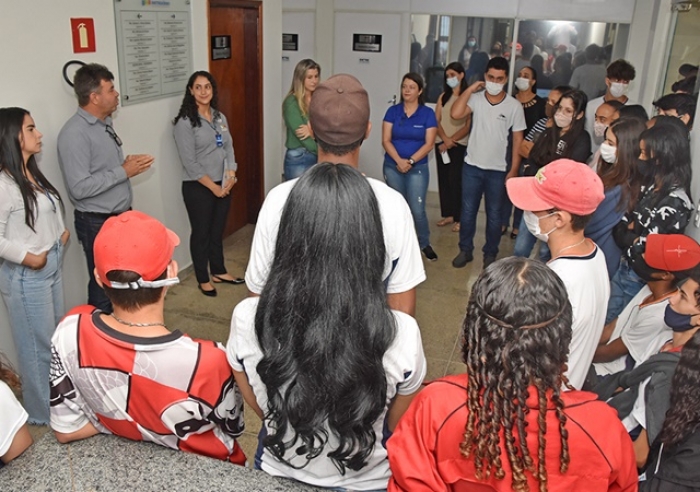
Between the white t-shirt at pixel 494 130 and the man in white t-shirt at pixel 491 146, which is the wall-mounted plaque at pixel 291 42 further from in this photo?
the white t-shirt at pixel 494 130

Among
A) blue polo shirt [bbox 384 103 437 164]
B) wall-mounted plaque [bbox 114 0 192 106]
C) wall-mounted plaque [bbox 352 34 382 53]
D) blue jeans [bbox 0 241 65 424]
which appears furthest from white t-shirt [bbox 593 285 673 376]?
wall-mounted plaque [bbox 352 34 382 53]

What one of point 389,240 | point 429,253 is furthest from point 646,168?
point 429,253

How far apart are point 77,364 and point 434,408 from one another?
2.89 feet

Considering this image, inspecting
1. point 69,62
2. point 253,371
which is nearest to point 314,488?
point 253,371

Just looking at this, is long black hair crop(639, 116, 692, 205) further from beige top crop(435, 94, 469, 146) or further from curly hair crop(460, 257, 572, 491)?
beige top crop(435, 94, 469, 146)

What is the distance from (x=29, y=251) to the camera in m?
2.67

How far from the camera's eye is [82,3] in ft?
11.0

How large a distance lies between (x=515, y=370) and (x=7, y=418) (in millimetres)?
1144

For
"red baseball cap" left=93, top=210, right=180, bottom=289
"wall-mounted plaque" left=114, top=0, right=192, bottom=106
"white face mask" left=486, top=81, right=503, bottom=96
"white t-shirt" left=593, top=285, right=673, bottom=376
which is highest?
"wall-mounted plaque" left=114, top=0, right=192, bottom=106

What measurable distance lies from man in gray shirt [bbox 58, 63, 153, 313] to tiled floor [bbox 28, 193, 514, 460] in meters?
0.73

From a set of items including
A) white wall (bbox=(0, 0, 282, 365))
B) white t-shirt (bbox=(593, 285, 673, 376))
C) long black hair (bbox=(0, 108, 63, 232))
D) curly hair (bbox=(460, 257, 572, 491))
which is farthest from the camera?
white wall (bbox=(0, 0, 282, 365))

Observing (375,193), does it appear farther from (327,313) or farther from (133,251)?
(133,251)

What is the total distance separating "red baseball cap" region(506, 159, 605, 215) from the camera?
78.6 inches

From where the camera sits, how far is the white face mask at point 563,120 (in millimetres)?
4051
